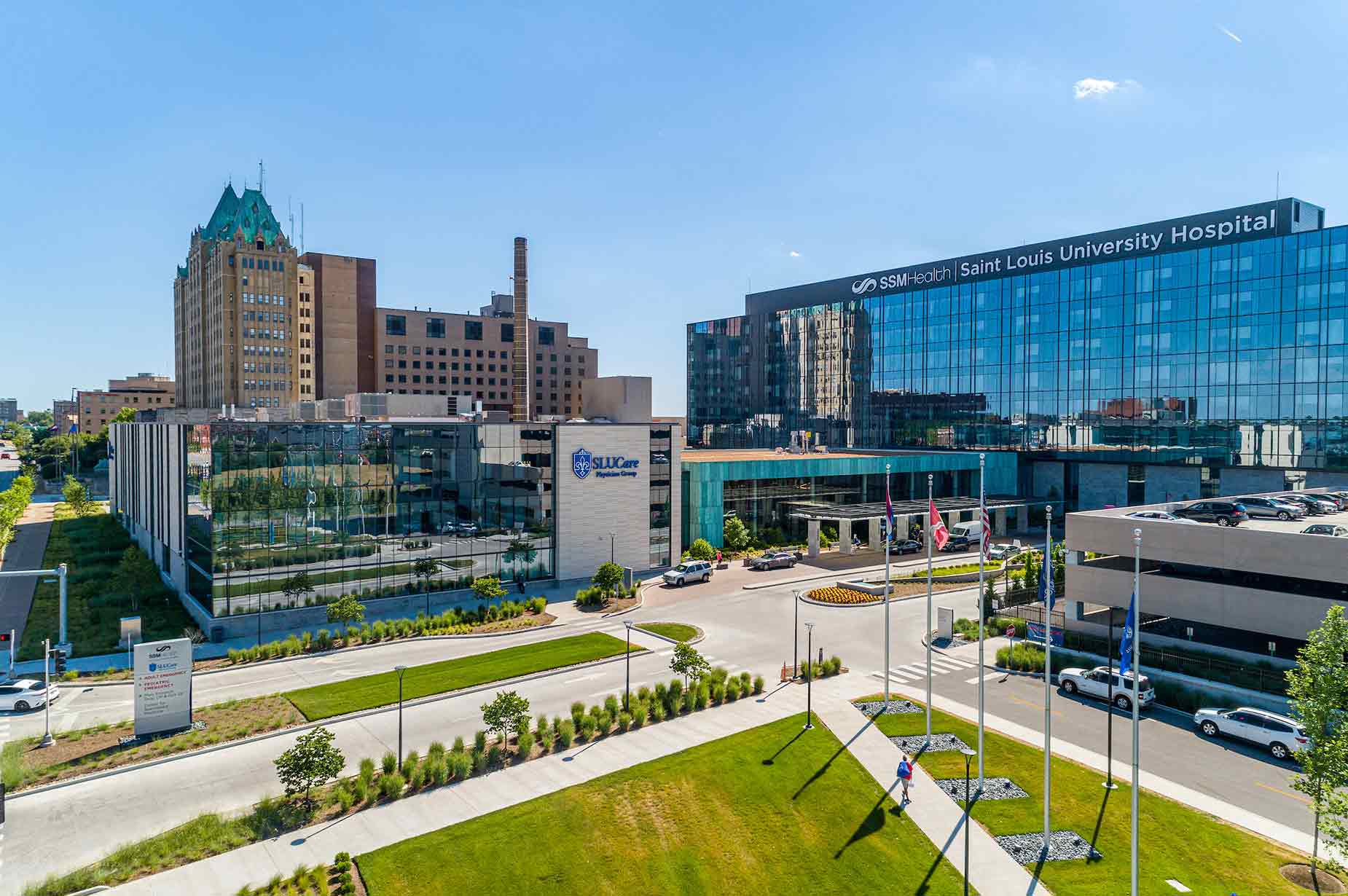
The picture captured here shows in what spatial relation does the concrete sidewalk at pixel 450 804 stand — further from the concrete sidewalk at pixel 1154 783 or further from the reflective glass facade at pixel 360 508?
the reflective glass facade at pixel 360 508

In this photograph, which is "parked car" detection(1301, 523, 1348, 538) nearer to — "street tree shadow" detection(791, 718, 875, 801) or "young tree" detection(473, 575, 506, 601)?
"street tree shadow" detection(791, 718, 875, 801)

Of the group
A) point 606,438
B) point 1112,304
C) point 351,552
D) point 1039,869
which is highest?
point 1112,304

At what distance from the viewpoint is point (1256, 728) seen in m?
31.9

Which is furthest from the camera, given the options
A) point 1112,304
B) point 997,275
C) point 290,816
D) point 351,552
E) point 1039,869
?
point 997,275

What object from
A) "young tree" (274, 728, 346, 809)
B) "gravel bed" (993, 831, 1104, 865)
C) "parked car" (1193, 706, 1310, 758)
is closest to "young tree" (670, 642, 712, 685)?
"gravel bed" (993, 831, 1104, 865)

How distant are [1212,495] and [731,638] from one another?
63.0 meters

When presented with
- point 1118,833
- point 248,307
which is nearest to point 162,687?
point 1118,833

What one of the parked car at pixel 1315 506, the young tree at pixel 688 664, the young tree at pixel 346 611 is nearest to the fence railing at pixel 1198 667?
the parked car at pixel 1315 506

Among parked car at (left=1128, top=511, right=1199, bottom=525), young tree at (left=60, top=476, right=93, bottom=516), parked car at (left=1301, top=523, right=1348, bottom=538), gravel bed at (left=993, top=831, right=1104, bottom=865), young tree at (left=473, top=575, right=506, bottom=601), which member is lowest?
gravel bed at (left=993, top=831, right=1104, bottom=865)

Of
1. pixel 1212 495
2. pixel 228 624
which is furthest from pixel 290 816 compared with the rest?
pixel 1212 495

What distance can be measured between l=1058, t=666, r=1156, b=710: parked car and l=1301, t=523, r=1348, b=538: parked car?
35.2ft

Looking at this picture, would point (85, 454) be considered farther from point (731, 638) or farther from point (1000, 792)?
point (1000, 792)

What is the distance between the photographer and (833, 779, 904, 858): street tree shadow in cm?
2556

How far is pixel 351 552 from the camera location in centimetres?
5312
